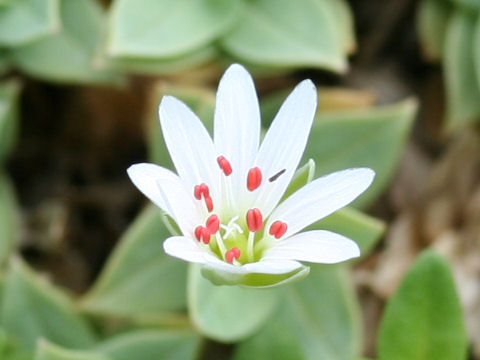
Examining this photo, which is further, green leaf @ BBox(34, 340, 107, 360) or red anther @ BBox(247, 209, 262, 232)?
green leaf @ BBox(34, 340, 107, 360)

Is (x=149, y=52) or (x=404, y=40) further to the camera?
(x=404, y=40)

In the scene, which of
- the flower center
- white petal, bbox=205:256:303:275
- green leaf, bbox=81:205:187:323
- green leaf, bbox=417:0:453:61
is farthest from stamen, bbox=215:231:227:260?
green leaf, bbox=417:0:453:61

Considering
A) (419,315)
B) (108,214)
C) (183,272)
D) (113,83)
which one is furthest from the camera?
(108,214)

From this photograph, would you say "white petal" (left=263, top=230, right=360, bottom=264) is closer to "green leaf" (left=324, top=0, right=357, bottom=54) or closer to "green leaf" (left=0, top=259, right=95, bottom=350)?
"green leaf" (left=0, top=259, right=95, bottom=350)

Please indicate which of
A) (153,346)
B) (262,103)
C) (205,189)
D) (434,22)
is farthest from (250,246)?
(434,22)

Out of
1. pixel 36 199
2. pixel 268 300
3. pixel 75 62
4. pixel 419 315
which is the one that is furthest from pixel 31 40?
pixel 419 315

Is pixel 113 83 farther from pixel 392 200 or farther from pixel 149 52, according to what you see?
pixel 392 200
